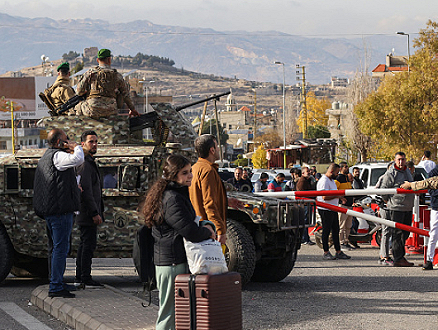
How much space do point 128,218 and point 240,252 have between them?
5.24 ft

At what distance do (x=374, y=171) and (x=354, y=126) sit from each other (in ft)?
101

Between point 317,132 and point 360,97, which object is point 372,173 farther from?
point 317,132

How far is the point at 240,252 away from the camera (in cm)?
960

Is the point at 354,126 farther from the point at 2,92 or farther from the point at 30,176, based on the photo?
the point at 2,92

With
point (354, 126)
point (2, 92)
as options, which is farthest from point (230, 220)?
point (2, 92)

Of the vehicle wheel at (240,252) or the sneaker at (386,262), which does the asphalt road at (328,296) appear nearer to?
the sneaker at (386,262)

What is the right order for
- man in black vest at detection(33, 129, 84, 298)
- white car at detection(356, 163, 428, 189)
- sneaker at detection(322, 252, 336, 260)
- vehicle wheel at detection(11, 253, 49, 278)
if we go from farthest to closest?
white car at detection(356, 163, 428, 189)
sneaker at detection(322, 252, 336, 260)
vehicle wheel at detection(11, 253, 49, 278)
man in black vest at detection(33, 129, 84, 298)

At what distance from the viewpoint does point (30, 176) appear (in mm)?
10234

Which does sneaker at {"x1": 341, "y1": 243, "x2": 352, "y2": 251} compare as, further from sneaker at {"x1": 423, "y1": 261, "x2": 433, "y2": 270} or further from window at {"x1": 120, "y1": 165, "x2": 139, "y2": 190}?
window at {"x1": 120, "y1": 165, "x2": 139, "y2": 190}

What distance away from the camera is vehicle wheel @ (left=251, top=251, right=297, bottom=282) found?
34.5 ft

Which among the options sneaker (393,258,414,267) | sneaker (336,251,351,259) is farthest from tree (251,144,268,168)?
sneaker (393,258,414,267)

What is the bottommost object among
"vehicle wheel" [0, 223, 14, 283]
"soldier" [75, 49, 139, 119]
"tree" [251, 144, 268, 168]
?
"tree" [251, 144, 268, 168]

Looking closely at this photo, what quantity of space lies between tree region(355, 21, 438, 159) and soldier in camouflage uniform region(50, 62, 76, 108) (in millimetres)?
21210

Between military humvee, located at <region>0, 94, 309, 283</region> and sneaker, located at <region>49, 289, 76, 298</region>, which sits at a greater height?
military humvee, located at <region>0, 94, 309, 283</region>
